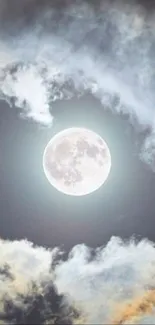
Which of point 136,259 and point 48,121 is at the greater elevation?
point 48,121

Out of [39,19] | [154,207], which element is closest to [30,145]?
[39,19]

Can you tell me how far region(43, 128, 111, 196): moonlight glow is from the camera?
4102 mm

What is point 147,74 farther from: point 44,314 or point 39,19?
point 44,314

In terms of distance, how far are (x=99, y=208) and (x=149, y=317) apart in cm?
149

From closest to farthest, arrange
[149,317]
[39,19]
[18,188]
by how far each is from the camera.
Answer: [39,19] → [18,188] → [149,317]

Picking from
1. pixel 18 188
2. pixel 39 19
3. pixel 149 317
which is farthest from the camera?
pixel 149 317

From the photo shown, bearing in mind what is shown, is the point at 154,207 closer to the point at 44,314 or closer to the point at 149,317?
the point at 149,317

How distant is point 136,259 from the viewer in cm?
438

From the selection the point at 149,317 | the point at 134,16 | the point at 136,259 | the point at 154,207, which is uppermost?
the point at 134,16

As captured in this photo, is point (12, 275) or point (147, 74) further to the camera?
point (12, 275)

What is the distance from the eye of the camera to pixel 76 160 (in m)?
4.07

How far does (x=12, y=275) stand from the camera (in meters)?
4.36

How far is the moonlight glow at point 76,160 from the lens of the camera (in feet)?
13.5

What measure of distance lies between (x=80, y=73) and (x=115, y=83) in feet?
1.27
